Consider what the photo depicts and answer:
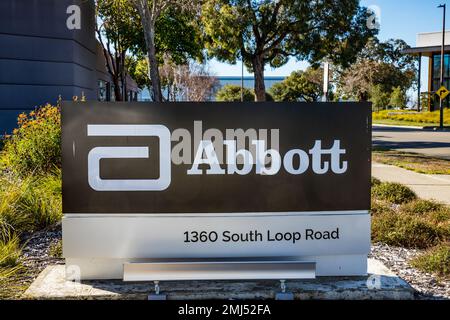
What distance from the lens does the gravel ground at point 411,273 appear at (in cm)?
430

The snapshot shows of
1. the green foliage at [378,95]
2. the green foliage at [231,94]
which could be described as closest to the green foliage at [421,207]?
the green foliage at [231,94]

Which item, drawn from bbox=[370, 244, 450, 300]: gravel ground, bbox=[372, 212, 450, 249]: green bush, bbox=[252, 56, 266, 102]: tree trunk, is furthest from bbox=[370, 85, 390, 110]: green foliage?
bbox=[370, 244, 450, 300]: gravel ground

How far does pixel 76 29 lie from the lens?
21.1 metres

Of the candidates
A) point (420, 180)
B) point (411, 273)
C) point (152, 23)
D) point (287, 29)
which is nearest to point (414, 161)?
point (420, 180)

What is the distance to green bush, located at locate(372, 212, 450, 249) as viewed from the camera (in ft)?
18.9

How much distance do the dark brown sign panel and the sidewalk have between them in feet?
15.2

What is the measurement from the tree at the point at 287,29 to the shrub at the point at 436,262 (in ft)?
84.6

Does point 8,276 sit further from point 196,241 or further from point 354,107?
point 354,107

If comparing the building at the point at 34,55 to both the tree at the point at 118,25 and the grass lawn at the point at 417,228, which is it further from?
the grass lawn at the point at 417,228

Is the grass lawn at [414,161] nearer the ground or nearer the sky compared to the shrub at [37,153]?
nearer the ground
